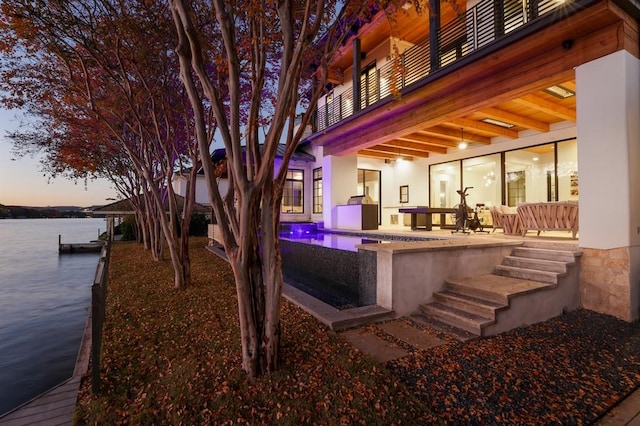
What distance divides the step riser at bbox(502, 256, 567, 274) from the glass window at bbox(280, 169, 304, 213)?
10.2 m

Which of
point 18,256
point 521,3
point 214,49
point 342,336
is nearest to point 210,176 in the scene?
point 342,336

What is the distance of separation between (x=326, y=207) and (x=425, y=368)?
361 inches

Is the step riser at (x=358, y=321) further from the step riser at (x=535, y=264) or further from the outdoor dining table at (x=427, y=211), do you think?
the outdoor dining table at (x=427, y=211)

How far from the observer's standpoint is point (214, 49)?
17.1 feet

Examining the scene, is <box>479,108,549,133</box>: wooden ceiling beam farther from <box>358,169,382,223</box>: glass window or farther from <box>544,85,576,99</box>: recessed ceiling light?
<box>358,169,382,223</box>: glass window

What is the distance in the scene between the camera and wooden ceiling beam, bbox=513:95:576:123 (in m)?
6.24

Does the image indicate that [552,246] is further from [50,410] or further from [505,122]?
[50,410]

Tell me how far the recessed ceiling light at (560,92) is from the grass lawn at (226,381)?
22.3ft

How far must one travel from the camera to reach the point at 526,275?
180 inches

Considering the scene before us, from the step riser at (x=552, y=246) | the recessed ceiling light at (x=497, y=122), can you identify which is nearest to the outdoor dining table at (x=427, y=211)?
the recessed ceiling light at (x=497, y=122)

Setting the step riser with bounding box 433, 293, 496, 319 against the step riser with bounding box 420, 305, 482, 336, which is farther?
the step riser with bounding box 433, 293, 496, 319

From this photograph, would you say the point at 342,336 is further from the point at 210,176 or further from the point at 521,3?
the point at 521,3

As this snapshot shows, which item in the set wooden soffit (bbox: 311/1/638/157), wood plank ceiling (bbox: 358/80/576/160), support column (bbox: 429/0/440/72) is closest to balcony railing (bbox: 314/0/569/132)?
support column (bbox: 429/0/440/72)

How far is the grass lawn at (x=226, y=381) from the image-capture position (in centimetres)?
215
